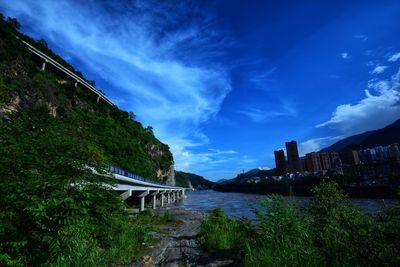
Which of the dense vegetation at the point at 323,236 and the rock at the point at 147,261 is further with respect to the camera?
the rock at the point at 147,261

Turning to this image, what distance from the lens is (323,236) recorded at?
603cm

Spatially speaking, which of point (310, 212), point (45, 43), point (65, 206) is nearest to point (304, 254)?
point (310, 212)

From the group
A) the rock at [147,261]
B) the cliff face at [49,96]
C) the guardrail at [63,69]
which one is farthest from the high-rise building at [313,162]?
the rock at [147,261]

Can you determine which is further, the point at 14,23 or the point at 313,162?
the point at 313,162

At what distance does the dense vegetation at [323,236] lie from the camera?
4883 millimetres

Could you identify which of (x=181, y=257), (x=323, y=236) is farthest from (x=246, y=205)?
(x=323, y=236)

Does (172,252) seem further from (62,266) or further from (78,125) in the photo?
(78,125)

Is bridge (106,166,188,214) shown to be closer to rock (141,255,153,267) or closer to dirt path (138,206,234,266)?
rock (141,255,153,267)

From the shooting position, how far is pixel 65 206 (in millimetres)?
5059

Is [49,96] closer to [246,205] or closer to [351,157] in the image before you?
[246,205]

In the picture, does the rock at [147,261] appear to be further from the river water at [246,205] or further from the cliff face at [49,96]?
the river water at [246,205]

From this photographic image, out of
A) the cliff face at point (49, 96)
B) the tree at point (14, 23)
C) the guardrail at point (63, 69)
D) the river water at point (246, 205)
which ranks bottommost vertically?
the river water at point (246, 205)

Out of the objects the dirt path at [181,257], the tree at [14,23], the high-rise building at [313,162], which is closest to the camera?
the dirt path at [181,257]

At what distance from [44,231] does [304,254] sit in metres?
5.95
